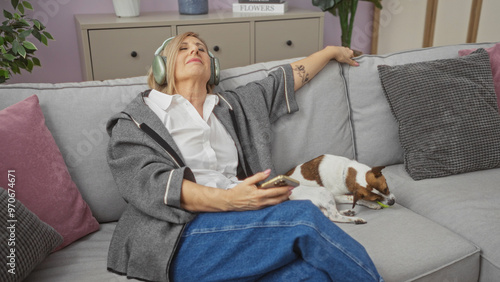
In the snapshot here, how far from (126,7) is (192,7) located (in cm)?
42

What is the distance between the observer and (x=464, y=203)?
155 cm

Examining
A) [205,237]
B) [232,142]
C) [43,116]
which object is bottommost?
[205,237]

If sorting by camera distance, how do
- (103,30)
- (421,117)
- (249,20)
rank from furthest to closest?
(249,20) < (103,30) < (421,117)

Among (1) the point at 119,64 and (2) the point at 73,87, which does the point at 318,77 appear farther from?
(1) the point at 119,64

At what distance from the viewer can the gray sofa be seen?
4.33 ft

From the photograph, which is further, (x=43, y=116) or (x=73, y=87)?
(x=73, y=87)

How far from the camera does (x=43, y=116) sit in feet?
4.62

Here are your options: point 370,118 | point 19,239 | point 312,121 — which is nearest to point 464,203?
point 370,118

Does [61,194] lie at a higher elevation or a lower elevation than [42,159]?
lower

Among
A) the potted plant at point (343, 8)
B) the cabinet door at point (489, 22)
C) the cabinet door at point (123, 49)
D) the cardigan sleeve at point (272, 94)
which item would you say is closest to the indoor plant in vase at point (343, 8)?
the potted plant at point (343, 8)

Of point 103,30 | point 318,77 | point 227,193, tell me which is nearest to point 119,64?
point 103,30

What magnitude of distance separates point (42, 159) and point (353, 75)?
123cm

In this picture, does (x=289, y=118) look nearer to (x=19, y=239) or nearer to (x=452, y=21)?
(x=19, y=239)

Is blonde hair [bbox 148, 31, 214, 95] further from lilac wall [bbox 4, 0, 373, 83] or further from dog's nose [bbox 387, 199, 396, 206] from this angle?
lilac wall [bbox 4, 0, 373, 83]
